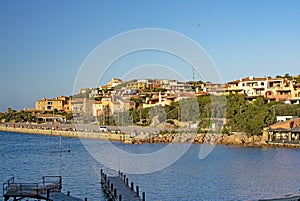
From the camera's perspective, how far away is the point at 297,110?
127ft

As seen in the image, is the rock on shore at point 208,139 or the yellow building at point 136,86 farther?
the yellow building at point 136,86

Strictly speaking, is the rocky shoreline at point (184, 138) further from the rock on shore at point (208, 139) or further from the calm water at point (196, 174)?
the calm water at point (196, 174)

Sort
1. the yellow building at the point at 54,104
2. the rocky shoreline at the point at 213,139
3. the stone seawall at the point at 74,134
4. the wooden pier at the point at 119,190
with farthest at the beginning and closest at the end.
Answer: the yellow building at the point at 54,104 < the stone seawall at the point at 74,134 < the rocky shoreline at the point at 213,139 < the wooden pier at the point at 119,190

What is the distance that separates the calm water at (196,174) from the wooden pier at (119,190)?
13.1 inches

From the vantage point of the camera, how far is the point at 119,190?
15.2 m

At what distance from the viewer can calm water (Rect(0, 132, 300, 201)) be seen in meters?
16.0

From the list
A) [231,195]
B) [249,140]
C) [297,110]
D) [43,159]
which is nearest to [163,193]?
[231,195]

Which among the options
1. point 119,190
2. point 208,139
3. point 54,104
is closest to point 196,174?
point 119,190

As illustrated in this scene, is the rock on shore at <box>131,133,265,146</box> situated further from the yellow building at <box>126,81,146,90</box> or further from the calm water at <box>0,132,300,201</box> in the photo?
the yellow building at <box>126,81,146,90</box>

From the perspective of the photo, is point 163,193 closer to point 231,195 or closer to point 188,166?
point 231,195

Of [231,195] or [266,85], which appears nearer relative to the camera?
[231,195]

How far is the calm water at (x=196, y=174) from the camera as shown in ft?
52.6

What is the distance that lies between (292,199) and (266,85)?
37.2 m

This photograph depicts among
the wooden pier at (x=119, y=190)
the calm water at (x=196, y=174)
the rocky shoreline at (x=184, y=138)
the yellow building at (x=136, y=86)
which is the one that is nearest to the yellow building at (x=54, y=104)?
the yellow building at (x=136, y=86)
